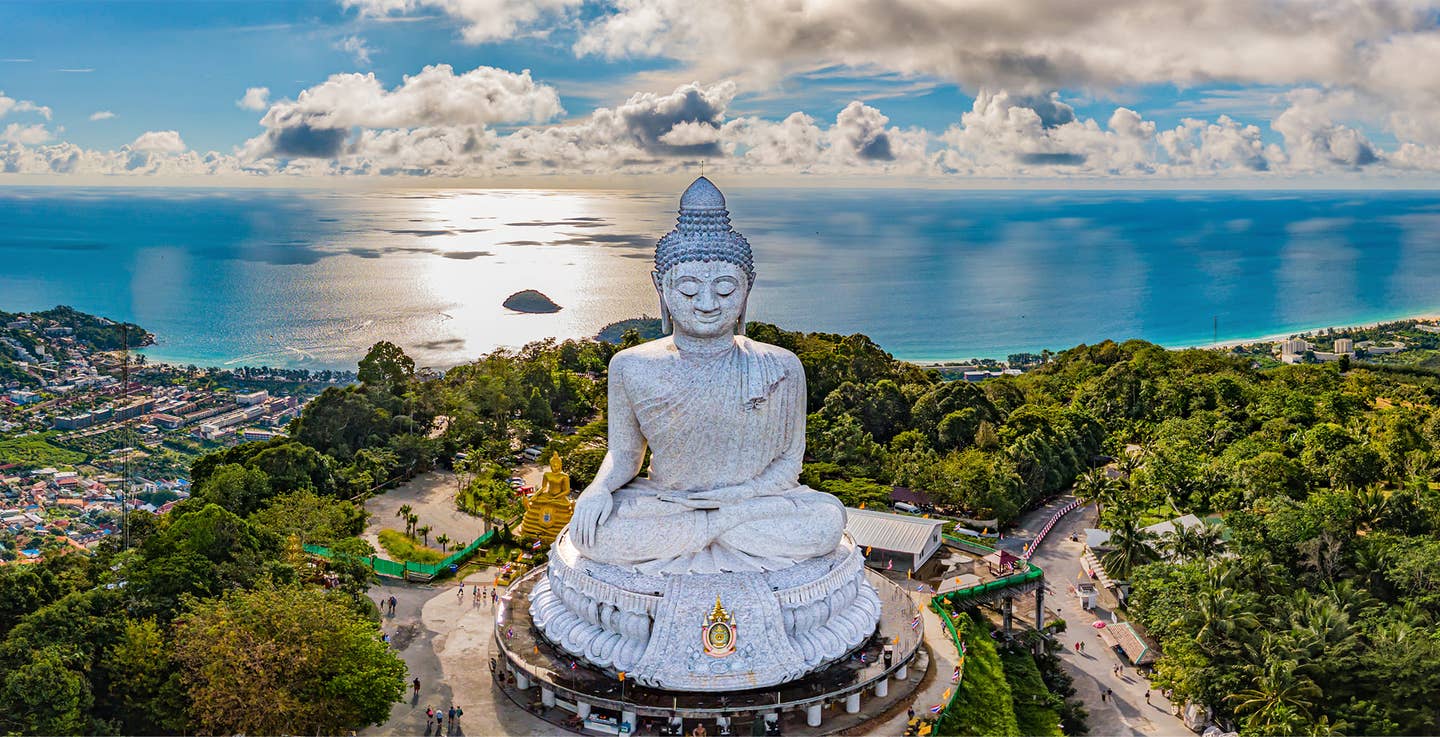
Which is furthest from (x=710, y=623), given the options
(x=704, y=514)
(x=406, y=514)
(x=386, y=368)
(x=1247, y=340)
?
(x=1247, y=340)

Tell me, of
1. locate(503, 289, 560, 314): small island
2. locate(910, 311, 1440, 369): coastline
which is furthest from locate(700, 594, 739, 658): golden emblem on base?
locate(503, 289, 560, 314): small island

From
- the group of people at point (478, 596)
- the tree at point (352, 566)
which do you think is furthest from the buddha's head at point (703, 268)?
the group of people at point (478, 596)

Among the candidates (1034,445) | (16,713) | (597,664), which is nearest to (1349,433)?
(1034,445)

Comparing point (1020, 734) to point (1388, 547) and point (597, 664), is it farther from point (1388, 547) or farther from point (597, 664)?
point (1388, 547)

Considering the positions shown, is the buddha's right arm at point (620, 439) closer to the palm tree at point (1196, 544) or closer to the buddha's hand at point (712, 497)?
the buddha's hand at point (712, 497)

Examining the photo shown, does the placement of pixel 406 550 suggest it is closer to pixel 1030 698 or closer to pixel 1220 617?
pixel 1030 698

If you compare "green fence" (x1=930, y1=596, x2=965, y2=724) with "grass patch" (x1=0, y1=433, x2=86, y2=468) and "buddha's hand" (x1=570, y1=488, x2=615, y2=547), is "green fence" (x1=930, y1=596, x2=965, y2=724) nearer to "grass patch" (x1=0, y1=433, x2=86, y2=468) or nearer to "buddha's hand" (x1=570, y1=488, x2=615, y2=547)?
"buddha's hand" (x1=570, y1=488, x2=615, y2=547)
